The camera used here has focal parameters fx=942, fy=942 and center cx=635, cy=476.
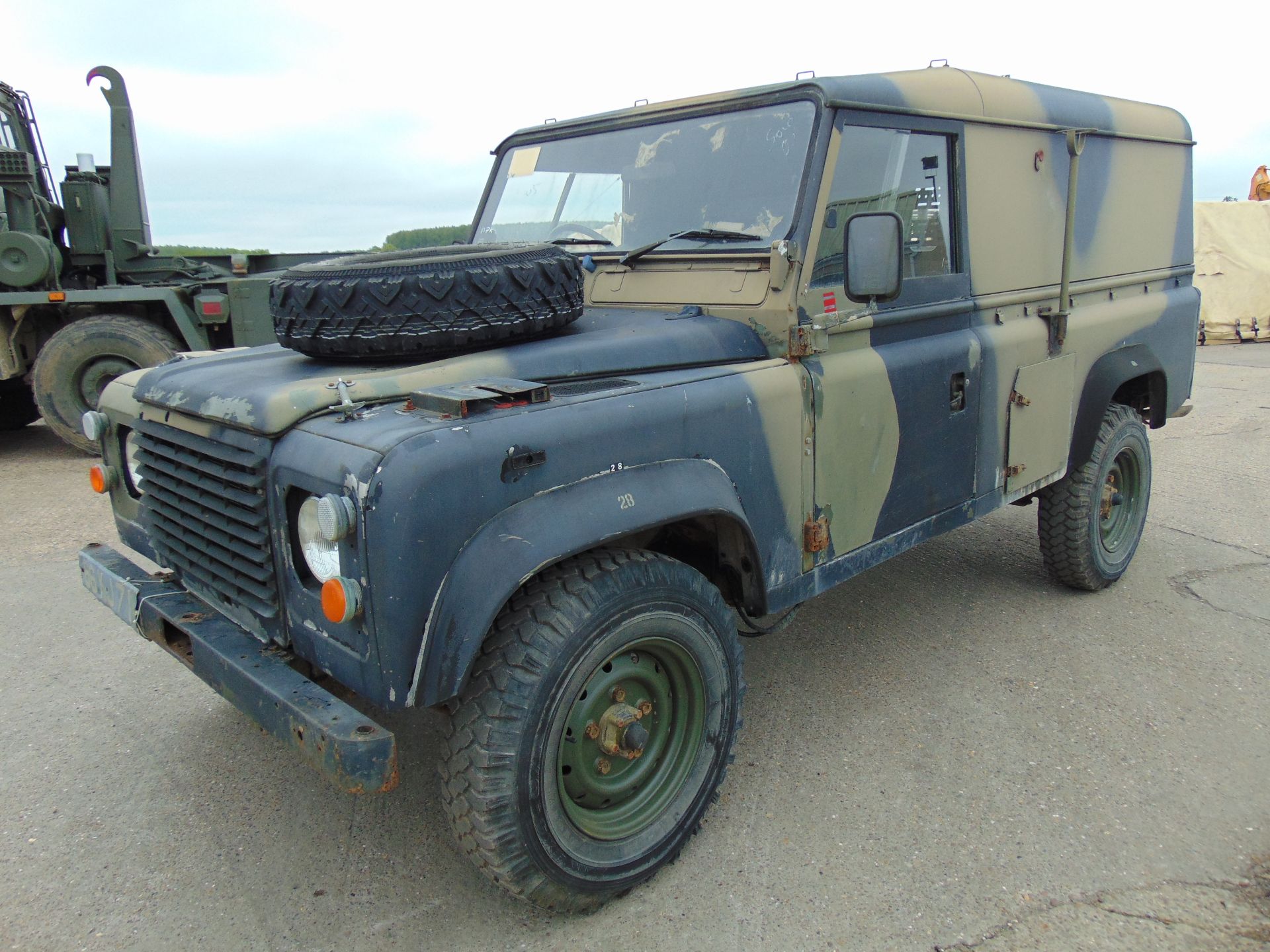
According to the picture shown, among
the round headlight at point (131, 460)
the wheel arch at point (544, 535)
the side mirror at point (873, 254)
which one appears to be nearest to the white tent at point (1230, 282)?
the side mirror at point (873, 254)

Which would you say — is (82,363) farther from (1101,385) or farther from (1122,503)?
(1122,503)

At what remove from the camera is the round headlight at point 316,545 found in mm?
2217

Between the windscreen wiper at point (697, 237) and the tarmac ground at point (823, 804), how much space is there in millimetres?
1769

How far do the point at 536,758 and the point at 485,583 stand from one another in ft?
1.61

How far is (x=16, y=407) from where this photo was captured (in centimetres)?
919

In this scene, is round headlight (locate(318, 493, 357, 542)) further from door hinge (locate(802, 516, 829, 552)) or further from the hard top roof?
the hard top roof

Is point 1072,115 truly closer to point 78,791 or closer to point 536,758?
point 536,758

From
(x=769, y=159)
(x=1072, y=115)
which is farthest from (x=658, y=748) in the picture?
(x=1072, y=115)

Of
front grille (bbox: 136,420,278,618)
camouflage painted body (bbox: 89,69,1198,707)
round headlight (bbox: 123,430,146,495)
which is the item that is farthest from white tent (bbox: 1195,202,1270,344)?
front grille (bbox: 136,420,278,618)

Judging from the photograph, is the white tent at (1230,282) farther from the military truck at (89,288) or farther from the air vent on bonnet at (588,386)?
the air vent on bonnet at (588,386)

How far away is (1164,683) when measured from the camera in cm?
378

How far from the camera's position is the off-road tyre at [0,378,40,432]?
8984 millimetres

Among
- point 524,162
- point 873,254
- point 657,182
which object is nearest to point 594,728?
point 873,254

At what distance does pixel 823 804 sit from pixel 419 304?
199 centimetres
